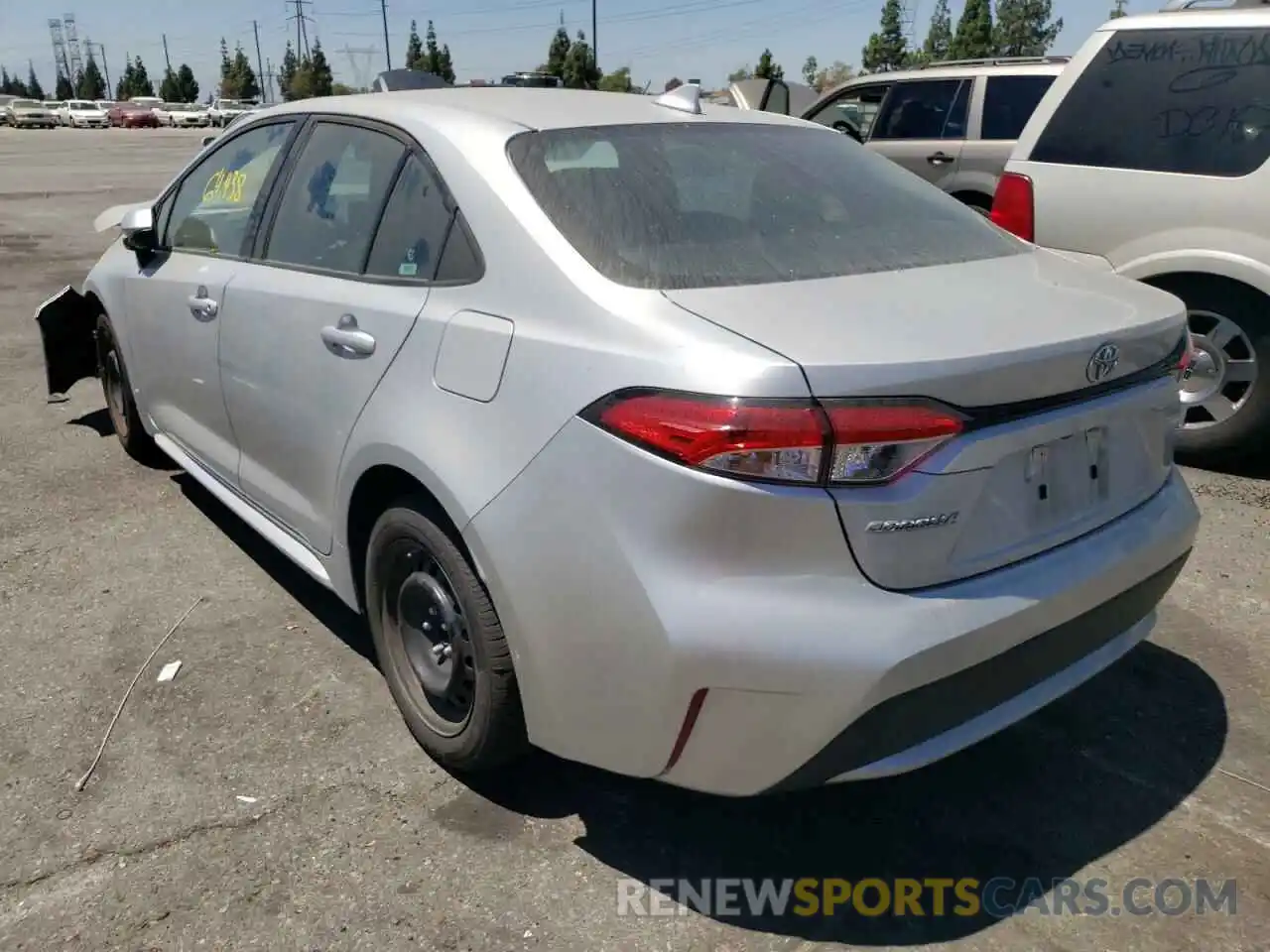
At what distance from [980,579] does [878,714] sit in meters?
0.35

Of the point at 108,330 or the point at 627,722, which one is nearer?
the point at 627,722

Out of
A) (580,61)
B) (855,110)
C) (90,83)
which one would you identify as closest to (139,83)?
(90,83)

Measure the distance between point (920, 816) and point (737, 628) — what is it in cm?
101

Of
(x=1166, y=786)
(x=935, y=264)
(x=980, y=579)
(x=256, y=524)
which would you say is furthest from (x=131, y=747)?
(x=1166, y=786)

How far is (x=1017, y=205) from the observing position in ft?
17.5

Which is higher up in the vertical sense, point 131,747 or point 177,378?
point 177,378

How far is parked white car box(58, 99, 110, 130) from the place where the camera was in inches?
2596

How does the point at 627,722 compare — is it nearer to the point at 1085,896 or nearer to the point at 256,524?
the point at 1085,896

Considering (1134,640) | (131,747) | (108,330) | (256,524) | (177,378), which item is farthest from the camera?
(108,330)

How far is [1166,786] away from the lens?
9.02 ft

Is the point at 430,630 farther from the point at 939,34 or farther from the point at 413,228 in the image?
the point at 939,34

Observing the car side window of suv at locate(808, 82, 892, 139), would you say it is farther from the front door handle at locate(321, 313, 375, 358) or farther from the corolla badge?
the corolla badge

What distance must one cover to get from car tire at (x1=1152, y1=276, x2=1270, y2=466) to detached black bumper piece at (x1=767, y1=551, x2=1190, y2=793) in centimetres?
301

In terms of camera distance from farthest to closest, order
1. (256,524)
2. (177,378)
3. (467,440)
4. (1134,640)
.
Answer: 1. (177,378)
2. (256,524)
3. (1134,640)
4. (467,440)
